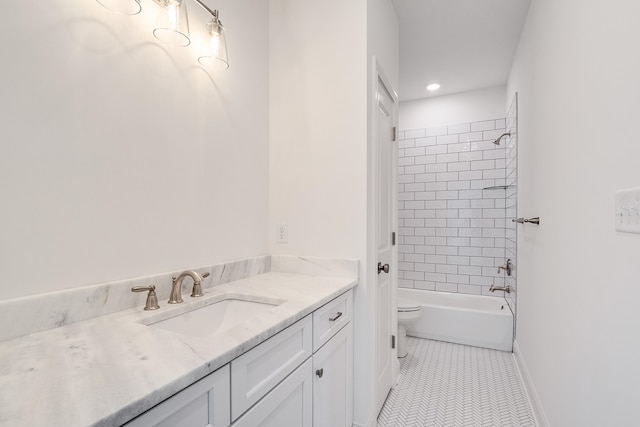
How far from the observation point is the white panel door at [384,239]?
1.77 meters

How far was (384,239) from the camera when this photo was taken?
1947 mm

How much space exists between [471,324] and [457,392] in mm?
913

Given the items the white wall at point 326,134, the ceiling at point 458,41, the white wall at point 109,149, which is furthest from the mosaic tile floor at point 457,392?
the ceiling at point 458,41

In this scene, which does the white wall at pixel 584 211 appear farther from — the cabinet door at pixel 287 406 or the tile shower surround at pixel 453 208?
the tile shower surround at pixel 453 208

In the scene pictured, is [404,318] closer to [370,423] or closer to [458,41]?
[370,423]

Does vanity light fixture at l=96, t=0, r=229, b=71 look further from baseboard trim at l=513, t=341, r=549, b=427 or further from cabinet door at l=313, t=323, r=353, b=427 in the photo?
baseboard trim at l=513, t=341, r=549, b=427

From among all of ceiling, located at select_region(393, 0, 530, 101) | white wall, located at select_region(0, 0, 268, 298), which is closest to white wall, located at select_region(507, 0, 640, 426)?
ceiling, located at select_region(393, 0, 530, 101)

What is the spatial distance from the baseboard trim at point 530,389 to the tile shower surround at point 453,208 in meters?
0.98

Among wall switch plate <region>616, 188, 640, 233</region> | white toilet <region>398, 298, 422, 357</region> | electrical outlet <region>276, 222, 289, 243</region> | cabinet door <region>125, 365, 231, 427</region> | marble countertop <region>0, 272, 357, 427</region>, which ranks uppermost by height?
wall switch plate <region>616, 188, 640, 233</region>

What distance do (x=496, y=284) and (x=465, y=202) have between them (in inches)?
36.7

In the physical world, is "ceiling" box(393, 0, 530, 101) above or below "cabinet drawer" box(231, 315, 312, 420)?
above

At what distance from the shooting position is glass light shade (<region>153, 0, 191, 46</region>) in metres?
1.12

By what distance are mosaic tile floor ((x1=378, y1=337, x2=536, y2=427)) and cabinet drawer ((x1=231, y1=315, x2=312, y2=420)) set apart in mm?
1093

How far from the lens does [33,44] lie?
2.76 feet
